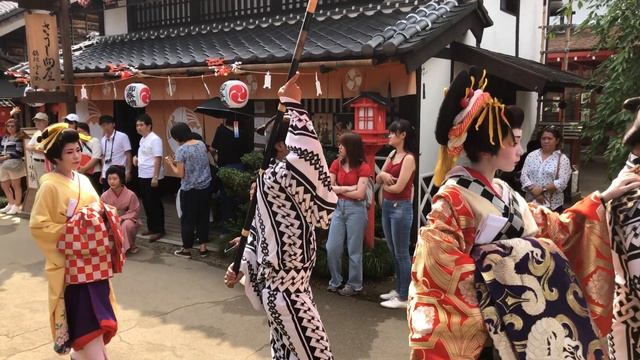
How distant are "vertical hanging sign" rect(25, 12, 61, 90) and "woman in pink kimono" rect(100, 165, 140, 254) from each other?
1.95 meters

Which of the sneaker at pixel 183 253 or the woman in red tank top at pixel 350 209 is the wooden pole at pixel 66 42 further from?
the woman in red tank top at pixel 350 209

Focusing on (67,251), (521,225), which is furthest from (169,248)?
(521,225)

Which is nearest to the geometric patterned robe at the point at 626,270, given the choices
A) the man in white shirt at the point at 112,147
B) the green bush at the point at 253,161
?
the green bush at the point at 253,161

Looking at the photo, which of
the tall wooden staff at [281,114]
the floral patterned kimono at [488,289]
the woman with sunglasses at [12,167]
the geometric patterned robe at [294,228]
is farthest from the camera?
the woman with sunglasses at [12,167]

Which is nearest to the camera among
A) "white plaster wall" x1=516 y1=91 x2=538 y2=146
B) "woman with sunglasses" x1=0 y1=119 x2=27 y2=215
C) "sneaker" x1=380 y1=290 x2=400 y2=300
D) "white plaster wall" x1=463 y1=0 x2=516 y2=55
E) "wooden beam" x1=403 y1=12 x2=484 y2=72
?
"sneaker" x1=380 y1=290 x2=400 y2=300

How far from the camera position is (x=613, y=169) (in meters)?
6.57

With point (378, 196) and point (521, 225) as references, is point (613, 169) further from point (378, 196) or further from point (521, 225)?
point (521, 225)

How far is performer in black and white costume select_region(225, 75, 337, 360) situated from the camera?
2.94 metres

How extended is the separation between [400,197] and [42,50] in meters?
6.36

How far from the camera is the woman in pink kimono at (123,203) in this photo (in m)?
7.36

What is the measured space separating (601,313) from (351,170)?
319 centimetres

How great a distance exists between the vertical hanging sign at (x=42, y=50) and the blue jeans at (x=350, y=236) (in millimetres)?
5471

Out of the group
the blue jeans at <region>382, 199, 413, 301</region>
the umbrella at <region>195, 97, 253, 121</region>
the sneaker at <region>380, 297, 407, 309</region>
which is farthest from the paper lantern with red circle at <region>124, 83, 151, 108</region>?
the sneaker at <region>380, 297, 407, 309</region>

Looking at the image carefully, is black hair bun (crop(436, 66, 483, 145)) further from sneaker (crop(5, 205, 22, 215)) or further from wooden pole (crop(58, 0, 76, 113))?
sneaker (crop(5, 205, 22, 215))
